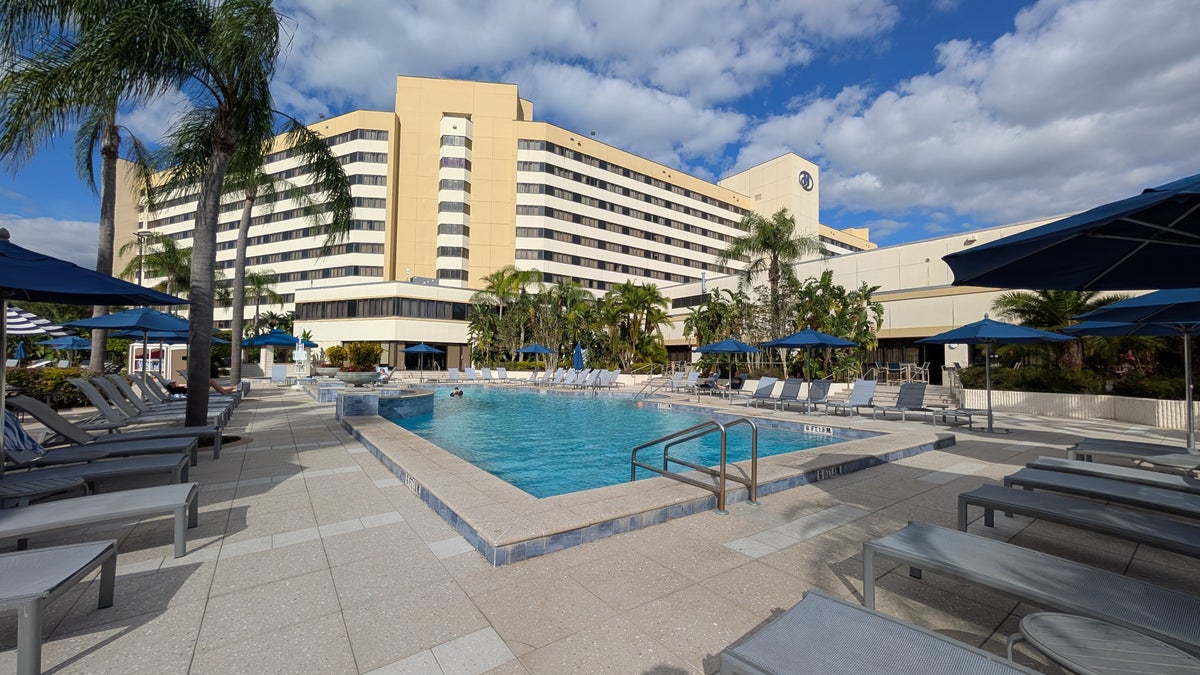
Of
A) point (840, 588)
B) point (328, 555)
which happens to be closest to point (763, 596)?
point (840, 588)

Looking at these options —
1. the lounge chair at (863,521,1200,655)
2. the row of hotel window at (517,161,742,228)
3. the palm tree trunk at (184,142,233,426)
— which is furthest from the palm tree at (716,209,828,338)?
the row of hotel window at (517,161,742,228)

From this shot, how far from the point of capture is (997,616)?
2801 mm

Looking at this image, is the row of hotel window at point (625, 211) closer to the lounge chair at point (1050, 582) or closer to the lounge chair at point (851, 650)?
the lounge chair at point (1050, 582)

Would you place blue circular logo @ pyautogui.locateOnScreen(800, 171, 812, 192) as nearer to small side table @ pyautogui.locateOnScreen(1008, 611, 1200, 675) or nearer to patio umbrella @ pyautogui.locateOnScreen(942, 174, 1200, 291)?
patio umbrella @ pyautogui.locateOnScreen(942, 174, 1200, 291)

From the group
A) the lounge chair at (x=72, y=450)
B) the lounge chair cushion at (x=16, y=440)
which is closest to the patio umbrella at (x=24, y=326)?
the lounge chair cushion at (x=16, y=440)

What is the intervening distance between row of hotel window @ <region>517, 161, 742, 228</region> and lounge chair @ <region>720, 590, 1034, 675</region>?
1824 inches

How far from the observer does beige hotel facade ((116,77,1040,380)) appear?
40875 millimetres

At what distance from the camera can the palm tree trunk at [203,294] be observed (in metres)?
7.57

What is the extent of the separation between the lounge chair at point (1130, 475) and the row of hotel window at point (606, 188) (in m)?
42.7

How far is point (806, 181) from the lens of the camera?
2424 inches

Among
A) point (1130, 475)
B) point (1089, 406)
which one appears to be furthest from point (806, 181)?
point (1130, 475)

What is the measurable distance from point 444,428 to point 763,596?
1027 cm

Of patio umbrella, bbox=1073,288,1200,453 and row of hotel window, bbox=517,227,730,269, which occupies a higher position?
row of hotel window, bbox=517,227,730,269

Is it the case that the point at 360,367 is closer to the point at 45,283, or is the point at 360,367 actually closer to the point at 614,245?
the point at 45,283
